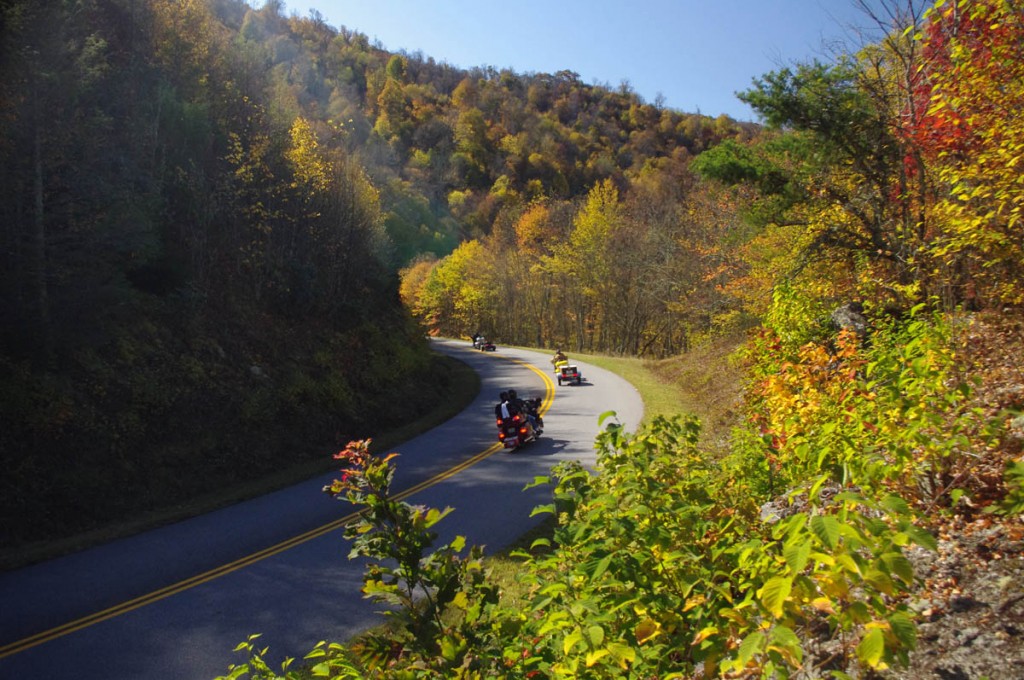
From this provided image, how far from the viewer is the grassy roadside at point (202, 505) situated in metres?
9.80

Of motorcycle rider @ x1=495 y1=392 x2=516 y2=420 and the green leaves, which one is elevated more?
the green leaves

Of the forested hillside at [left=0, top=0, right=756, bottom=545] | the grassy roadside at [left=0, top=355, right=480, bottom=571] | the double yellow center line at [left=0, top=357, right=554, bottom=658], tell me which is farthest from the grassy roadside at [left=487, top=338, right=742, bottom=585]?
the forested hillside at [left=0, top=0, right=756, bottom=545]

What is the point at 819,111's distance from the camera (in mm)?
12188

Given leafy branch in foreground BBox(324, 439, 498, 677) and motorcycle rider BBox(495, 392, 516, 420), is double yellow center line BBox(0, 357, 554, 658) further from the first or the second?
leafy branch in foreground BBox(324, 439, 498, 677)

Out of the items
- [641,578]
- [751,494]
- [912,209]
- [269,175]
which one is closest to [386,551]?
[641,578]

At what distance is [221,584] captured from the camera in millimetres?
8367

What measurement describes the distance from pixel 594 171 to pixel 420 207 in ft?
124

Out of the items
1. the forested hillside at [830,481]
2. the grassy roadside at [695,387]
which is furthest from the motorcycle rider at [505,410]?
the forested hillside at [830,481]

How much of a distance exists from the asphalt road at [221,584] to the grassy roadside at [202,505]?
34cm

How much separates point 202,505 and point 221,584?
14.9ft

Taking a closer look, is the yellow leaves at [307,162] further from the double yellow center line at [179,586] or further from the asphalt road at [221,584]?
the double yellow center line at [179,586]

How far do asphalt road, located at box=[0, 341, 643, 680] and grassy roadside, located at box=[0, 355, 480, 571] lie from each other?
341mm

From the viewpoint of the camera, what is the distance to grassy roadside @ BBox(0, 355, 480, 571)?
9.80 meters

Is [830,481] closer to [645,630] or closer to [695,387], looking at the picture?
[645,630]
